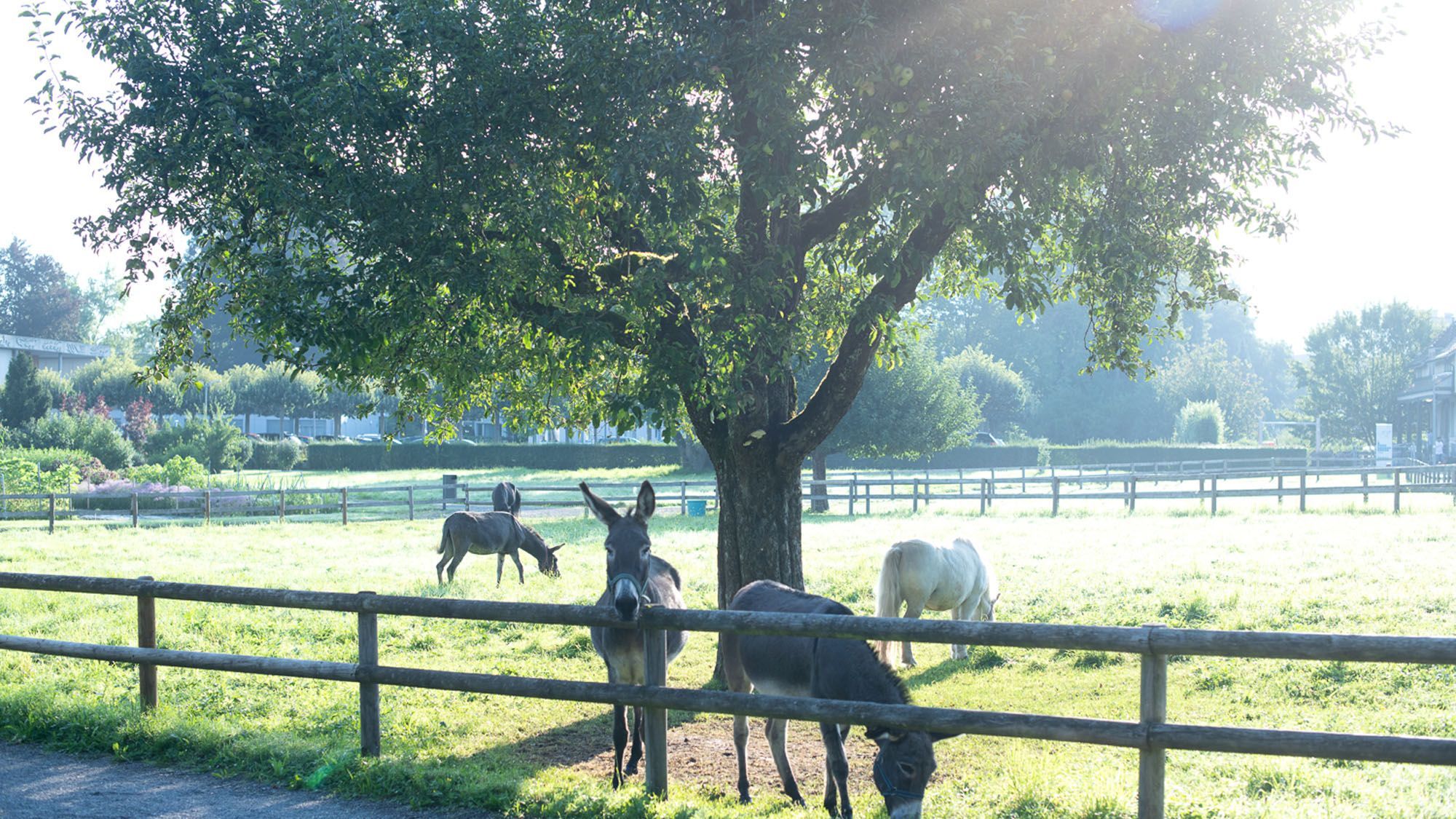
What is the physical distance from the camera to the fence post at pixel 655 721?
6.02m

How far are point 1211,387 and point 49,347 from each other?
8173cm

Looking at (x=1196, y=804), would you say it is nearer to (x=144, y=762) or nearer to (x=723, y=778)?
(x=723, y=778)

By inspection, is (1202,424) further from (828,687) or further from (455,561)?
(828,687)

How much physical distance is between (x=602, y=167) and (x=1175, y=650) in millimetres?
6200

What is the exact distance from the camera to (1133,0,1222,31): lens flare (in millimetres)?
7969

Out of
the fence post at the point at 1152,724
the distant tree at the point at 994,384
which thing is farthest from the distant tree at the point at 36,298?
the fence post at the point at 1152,724

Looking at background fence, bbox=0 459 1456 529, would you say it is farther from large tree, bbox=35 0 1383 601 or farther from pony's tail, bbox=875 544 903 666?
large tree, bbox=35 0 1383 601

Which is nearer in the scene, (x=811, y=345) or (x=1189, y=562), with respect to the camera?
(x=811, y=345)

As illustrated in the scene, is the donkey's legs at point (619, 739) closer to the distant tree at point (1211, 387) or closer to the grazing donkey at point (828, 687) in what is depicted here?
the grazing donkey at point (828, 687)

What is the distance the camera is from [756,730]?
29.1 ft

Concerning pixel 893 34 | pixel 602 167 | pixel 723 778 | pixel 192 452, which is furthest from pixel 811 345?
pixel 192 452

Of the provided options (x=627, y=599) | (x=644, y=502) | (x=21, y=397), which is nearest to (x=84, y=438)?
(x=21, y=397)

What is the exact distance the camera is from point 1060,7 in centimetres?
778

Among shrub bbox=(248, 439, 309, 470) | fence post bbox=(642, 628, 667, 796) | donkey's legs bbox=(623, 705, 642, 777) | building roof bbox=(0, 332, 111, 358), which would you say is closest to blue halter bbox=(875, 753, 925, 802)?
fence post bbox=(642, 628, 667, 796)
